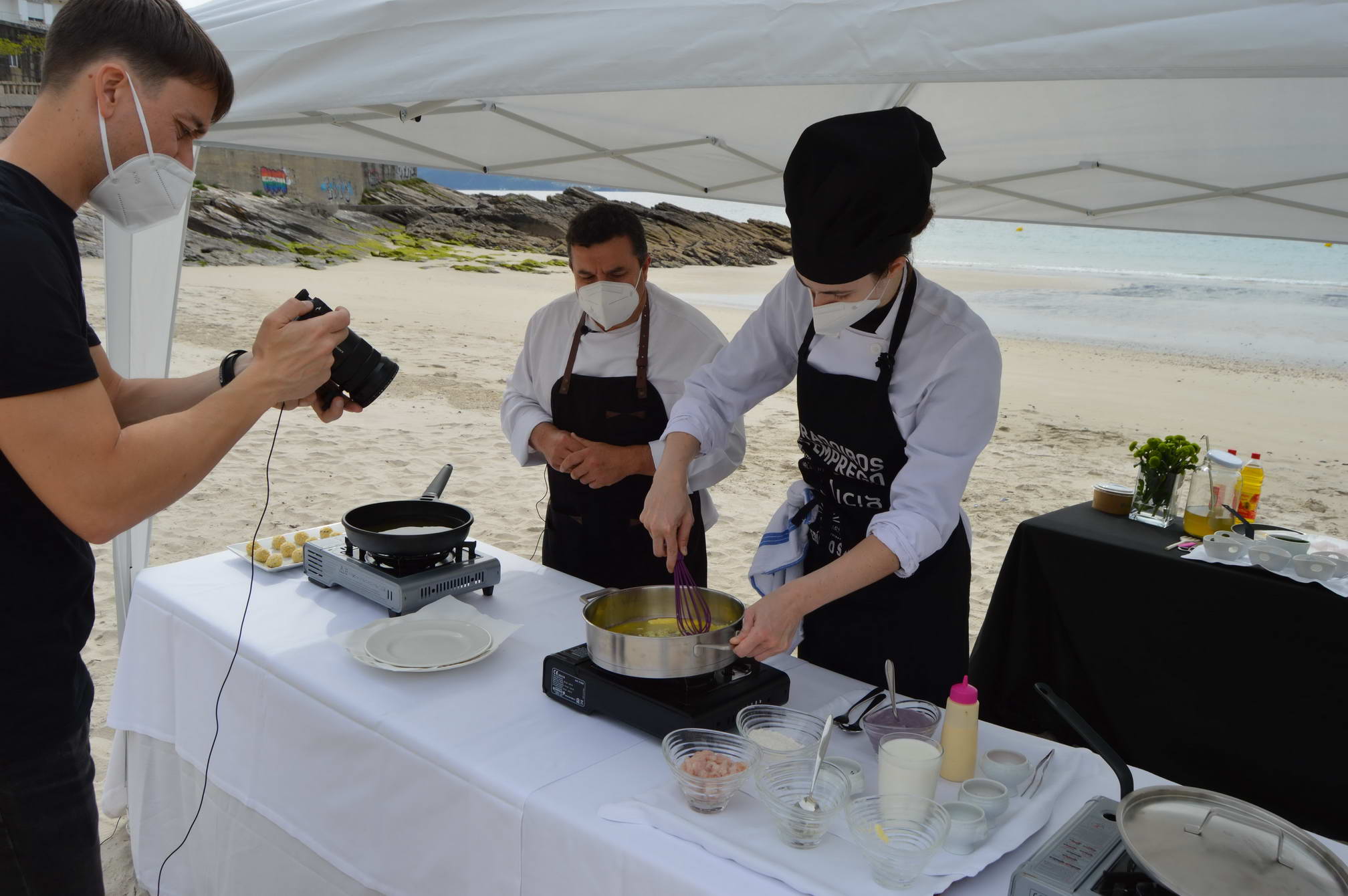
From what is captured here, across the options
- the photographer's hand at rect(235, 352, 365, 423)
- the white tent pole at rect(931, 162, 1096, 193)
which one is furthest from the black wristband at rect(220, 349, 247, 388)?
the white tent pole at rect(931, 162, 1096, 193)

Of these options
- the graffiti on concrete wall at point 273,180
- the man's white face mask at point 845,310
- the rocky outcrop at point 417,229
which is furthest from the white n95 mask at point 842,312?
the graffiti on concrete wall at point 273,180

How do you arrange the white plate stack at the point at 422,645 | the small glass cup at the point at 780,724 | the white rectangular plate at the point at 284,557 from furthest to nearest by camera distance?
the white rectangular plate at the point at 284,557 < the white plate stack at the point at 422,645 < the small glass cup at the point at 780,724

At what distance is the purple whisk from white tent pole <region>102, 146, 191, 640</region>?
6.11 ft

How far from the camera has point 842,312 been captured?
1679mm

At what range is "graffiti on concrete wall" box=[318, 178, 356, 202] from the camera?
32.3m

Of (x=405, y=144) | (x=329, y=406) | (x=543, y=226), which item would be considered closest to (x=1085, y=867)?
(x=329, y=406)

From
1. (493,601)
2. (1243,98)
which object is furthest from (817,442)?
(1243,98)

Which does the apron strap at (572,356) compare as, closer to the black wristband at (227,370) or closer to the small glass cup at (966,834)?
the black wristband at (227,370)

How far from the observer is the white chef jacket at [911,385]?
62.9 inches

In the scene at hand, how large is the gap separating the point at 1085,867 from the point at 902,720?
0.44 metres

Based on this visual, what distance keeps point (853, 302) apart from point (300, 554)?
60.5 inches

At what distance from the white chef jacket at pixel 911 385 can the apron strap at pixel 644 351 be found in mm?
551

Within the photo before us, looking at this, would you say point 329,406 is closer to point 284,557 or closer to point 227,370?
point 227,370

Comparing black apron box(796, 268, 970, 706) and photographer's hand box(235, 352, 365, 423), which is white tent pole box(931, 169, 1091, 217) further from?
photographer's hand box(235, 352, 365, 423)
